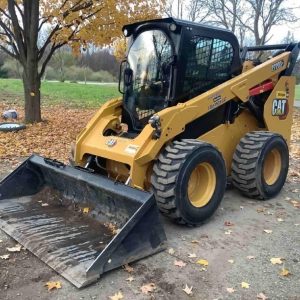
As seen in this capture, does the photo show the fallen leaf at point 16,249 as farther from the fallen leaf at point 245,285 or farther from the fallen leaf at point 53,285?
the fallen leaf at point 245,285

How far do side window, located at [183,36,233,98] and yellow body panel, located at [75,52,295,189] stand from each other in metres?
0.23

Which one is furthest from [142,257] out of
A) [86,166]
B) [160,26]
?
[160,26]

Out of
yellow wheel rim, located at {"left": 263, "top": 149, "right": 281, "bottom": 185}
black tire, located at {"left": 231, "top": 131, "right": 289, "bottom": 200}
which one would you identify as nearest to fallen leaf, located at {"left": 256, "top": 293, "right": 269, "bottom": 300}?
black tire, located at {"left": 231, "top": 131, "right": 289, "bottom": 200}

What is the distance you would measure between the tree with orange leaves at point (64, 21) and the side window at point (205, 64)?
19.0 feet

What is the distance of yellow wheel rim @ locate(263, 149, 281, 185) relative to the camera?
625cm

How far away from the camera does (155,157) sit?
15.8 feet

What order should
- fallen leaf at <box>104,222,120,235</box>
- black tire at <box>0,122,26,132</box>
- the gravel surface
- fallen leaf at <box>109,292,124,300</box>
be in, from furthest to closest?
black tire at <box>0,122,26,132</box>
fallen leaf at <box>104,222,120,235</box>
the gravel surface
fallen leaf at <box>109,292,124,300</box>

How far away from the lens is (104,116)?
583 cm

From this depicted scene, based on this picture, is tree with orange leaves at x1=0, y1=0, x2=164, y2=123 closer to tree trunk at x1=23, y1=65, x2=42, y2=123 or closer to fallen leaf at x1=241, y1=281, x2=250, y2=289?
tree trunk at x1=23, y1=65, x2=42, y2=123

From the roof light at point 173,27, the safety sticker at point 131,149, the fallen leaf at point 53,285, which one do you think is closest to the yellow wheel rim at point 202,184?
the safety sticker at point 131,149

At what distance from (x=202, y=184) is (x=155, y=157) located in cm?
79

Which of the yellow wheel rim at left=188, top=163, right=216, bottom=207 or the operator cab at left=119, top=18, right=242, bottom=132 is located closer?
the yellow wheel rim at left=188, top=163, right=216, bottom=207

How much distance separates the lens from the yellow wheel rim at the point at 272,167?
6250mm

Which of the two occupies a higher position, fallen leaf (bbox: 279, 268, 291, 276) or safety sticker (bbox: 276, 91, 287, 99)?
safety sticker (bbox: 276, 91, 287, 99)
